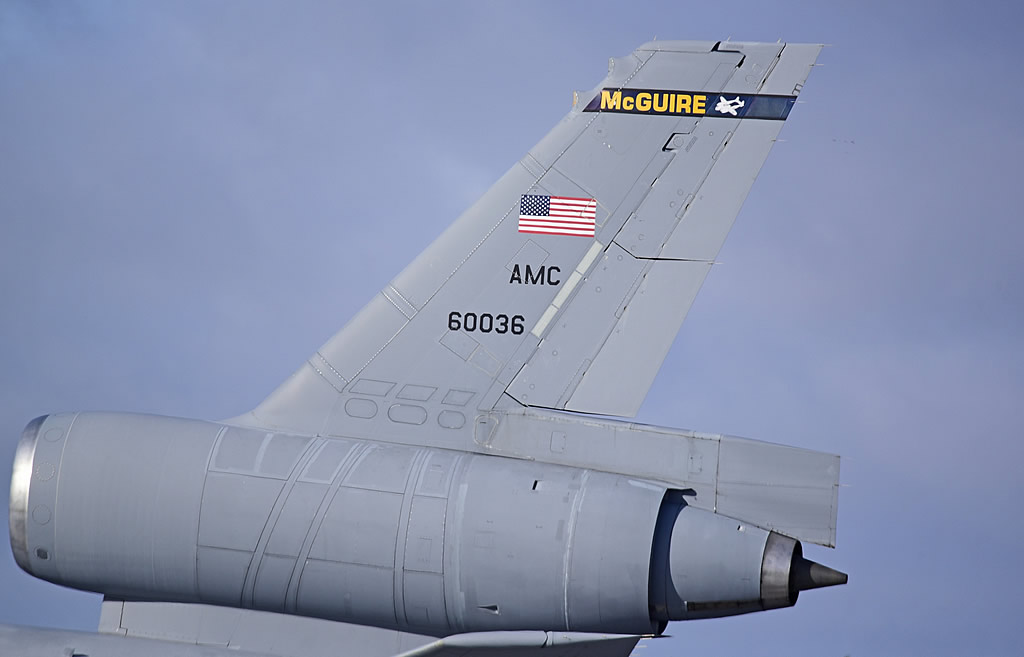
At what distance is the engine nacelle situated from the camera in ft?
26.9

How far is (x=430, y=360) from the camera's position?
9.62 metres

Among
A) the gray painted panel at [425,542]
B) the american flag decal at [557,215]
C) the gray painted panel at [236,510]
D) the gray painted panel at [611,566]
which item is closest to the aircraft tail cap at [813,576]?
the gray painted panel at [611,566]

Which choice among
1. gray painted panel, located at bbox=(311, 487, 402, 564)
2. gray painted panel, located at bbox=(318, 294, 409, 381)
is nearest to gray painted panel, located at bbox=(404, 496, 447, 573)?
gray painted panel, located at bbox=(311, 487, 402, 564)

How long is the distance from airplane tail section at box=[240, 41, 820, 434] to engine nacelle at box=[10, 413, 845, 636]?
0.68 metres

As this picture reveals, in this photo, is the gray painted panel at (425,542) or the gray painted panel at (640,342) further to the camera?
the gray painted panel at (640,342)

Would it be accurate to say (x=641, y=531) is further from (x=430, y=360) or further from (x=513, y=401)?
(x=430, y=360)

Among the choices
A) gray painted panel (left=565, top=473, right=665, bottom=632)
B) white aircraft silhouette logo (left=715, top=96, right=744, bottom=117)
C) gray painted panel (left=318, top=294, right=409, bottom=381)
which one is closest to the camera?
gray painted panel (left=565, top=473, right=665, bottom=632)

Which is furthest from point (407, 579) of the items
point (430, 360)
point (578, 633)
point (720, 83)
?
point (720, 83)

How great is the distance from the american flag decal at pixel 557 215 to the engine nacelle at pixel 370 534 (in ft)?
7.43

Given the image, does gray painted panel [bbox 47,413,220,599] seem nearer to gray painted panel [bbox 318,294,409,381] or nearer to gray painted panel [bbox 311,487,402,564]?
gray painted panel [bbox 311,487,402,564]

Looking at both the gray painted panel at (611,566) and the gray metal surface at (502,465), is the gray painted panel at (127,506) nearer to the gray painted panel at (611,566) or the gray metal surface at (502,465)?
the gray metal surface at (502,465)

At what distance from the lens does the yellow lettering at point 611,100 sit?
994 centimetres

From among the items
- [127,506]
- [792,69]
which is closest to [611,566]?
[127,506]

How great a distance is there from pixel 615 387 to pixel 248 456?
3216mm
